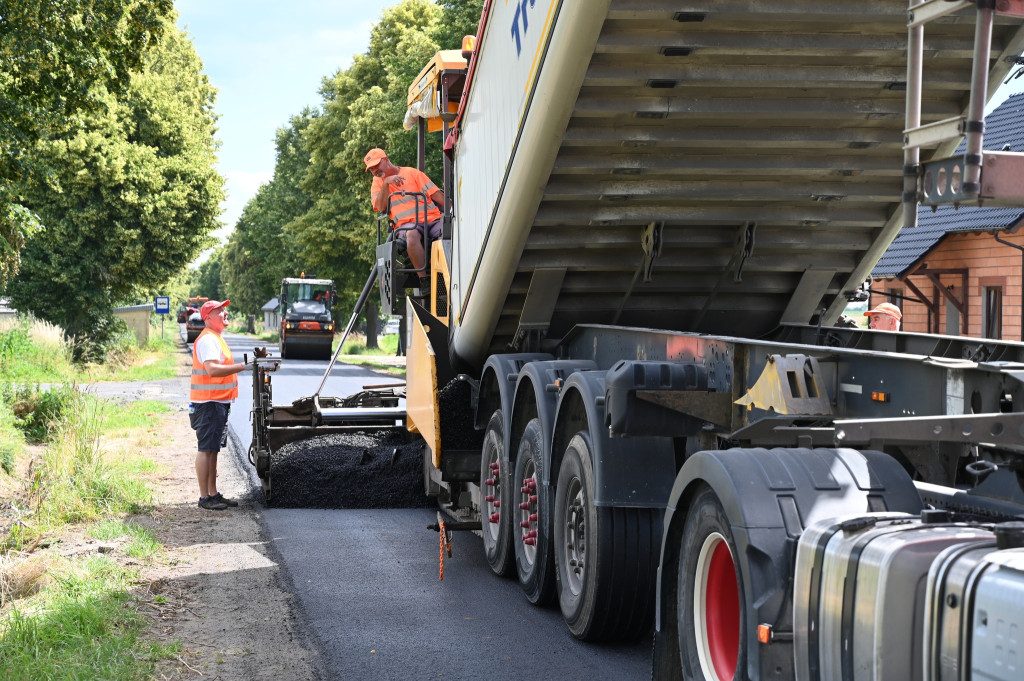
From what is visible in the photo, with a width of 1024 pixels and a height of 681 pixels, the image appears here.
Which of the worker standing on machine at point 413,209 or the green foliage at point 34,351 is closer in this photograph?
the worker standing on machine at point 413,209

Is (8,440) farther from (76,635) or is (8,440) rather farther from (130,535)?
(76,635)

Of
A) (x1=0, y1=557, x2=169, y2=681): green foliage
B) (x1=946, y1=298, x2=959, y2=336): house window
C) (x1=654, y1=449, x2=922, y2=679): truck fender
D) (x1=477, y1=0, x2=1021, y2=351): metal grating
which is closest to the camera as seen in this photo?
(x1=654, y1=449, x2=922, y2=679): truck fender

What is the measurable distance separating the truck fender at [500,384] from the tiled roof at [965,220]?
7122 mm

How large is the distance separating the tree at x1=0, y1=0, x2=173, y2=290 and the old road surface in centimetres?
433

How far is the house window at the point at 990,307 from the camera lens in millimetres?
13539

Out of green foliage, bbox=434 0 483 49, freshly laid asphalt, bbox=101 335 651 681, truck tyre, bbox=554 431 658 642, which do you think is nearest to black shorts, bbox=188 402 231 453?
freshly laid asphalt, bbox=101 335 651 681

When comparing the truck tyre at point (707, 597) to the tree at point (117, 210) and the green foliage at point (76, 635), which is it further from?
the tree at point (117, 210)

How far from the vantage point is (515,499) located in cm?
680

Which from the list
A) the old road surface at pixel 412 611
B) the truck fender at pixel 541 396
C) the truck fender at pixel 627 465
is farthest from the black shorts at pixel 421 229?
the truck fender at pixel 627 465

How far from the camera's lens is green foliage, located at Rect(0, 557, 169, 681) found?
4887mm

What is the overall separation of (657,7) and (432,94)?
Answer: 13.4 ft

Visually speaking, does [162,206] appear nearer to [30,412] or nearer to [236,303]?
[30,412]

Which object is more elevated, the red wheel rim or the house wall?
the house wall

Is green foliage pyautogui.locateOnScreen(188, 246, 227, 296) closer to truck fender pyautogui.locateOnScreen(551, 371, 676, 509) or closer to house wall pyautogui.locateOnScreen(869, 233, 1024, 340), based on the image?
house wall pyautogui.locateOnScreen(869, 233, 1024, 340)
